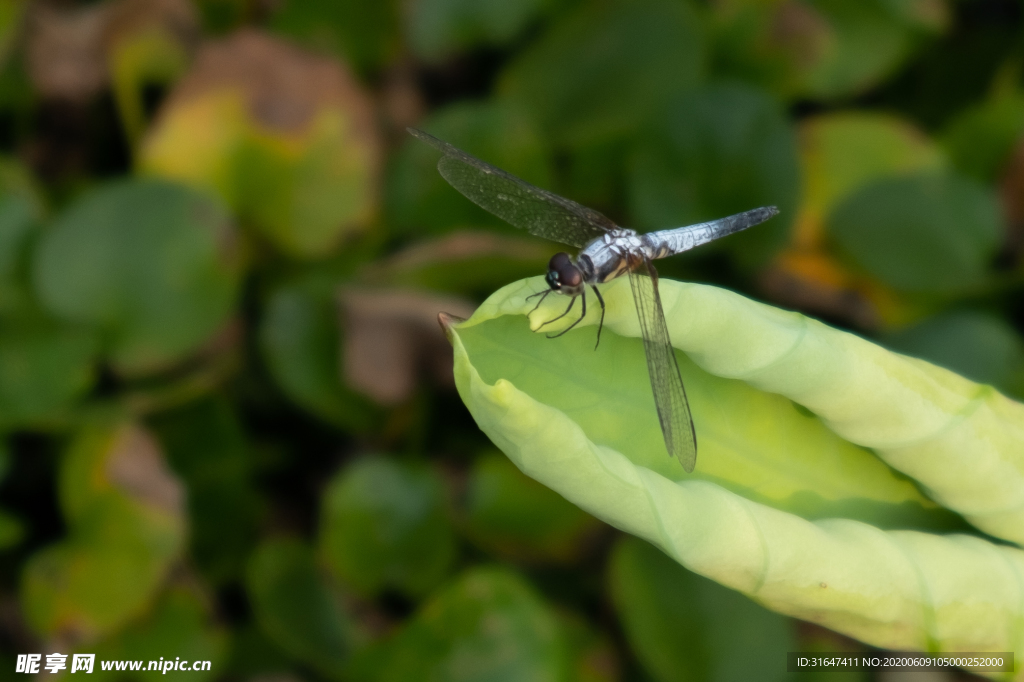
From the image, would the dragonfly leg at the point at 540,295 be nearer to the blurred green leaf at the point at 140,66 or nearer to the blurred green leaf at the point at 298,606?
the blurred green leaf at the point at 298,606

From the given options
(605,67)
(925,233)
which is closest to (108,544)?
(605,67)

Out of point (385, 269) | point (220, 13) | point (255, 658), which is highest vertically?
point (220, 13)

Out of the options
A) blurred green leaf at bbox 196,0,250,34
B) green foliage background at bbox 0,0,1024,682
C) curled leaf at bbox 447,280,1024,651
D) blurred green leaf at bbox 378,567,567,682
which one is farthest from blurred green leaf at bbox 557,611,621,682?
blurred green leaf at bbox 196,0,250,34

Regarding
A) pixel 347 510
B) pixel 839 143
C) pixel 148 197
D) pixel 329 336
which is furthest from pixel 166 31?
pixel 839 143

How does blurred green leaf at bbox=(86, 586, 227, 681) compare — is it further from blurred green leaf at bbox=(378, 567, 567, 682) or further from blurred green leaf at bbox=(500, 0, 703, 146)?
blurred green leaf at bbox=(500, 0, 703, 146)

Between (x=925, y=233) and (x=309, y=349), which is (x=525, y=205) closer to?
(x=309, y=349)

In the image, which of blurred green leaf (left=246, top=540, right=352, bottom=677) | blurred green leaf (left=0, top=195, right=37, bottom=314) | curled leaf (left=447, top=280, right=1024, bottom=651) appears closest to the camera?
curled leaf (left=447, top=280, right=1024, bottom=651)
